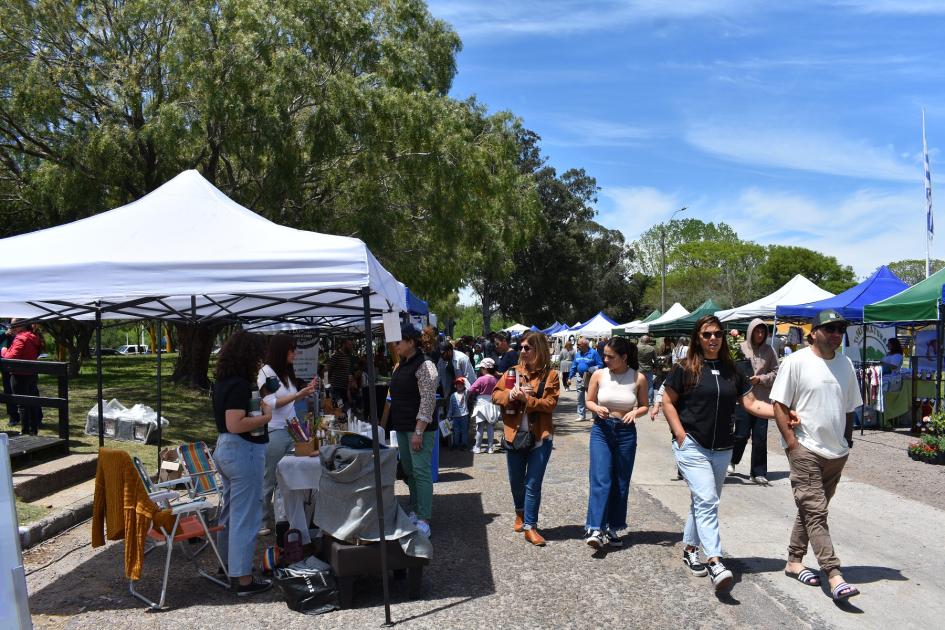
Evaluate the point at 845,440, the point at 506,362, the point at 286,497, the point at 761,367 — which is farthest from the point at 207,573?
the point at 506,362

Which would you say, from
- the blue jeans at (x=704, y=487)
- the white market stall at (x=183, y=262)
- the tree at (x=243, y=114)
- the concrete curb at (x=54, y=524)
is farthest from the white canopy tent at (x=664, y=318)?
the white market stall at (x=183, y=262)

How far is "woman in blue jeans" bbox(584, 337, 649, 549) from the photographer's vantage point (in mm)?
6062

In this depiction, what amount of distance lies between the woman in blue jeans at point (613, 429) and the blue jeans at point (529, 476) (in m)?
0.43

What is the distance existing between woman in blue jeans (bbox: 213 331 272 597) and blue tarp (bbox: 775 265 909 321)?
12.1 metres

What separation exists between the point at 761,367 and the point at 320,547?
17.5ft

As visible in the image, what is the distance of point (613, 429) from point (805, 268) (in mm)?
77646

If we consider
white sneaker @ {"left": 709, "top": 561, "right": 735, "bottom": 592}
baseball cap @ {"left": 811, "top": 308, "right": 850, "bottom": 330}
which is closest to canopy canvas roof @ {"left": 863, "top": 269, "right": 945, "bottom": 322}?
baseball cap @ {"left": 811, "top": 308, "right": 850, "bottom": 330}

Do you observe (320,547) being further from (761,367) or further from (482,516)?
(761,367)

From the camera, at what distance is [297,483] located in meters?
5.87

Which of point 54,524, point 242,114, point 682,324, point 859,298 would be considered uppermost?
point 242,114

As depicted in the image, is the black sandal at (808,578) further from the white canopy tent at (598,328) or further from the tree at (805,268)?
the tree at (805,268)

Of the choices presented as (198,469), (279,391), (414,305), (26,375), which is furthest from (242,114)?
(279,391)

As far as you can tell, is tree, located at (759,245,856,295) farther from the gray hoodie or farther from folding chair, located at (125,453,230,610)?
folding chair, located at (125,453,230,610)

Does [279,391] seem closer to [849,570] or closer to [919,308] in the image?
[849,570]
